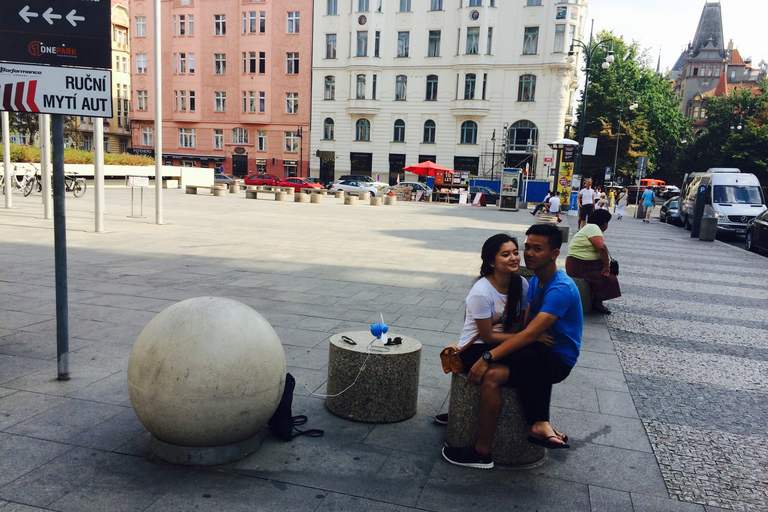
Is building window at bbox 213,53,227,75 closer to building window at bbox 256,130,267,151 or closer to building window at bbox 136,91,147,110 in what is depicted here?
building window at bbox 256,130,267,151

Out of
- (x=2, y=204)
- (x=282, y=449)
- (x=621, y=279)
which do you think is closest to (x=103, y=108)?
(x=282, y=449)

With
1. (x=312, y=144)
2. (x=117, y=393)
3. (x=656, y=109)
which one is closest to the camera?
(x=117, y=393)

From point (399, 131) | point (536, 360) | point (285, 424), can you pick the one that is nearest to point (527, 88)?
point (399, 131)

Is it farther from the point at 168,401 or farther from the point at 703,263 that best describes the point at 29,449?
the point at 703,263

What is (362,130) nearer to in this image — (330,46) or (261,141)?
(330,46)

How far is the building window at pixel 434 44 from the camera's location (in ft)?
162

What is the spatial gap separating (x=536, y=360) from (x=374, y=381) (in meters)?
A: 1.25

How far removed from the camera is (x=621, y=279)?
37.6ft

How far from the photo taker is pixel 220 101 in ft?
181

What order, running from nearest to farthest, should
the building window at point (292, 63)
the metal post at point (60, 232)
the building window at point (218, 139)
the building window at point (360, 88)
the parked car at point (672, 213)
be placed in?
the metal post at point (60, 232)
the parked car at point (672, 213)
the building window at point (360, 88)
the building window at point (292, 63)
the building window at point (218, 139)

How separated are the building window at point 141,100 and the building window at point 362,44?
22.0 metres

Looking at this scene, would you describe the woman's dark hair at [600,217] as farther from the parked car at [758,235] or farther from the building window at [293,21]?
the building window at [293,21]

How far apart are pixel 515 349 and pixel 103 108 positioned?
12.2ft

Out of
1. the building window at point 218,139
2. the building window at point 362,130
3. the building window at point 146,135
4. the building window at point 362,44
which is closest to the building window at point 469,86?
the building window at point 362,130
